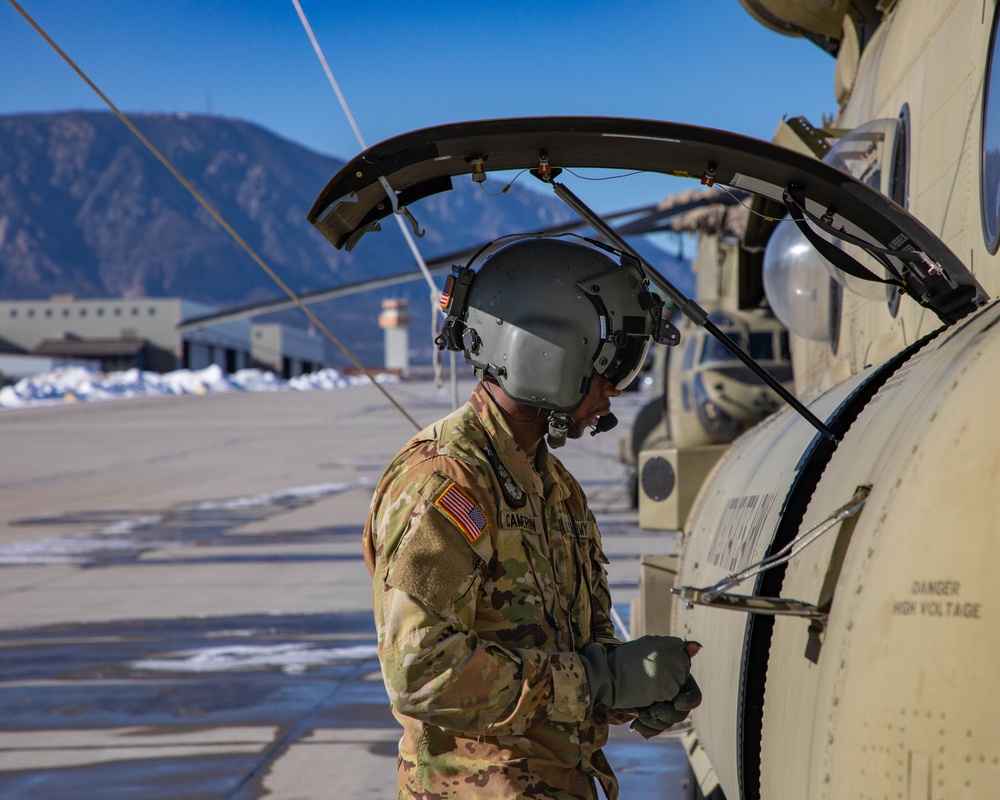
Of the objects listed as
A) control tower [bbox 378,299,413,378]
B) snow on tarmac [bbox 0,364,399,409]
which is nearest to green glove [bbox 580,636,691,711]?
snow on tarmac [bbox 0,364,399,409]

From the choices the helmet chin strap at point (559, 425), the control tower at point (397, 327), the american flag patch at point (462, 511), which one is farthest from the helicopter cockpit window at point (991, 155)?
the control tower at point (397, 327)

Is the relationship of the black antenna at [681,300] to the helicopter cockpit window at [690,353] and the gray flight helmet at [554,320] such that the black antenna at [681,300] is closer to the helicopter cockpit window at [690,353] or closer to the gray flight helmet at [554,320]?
the gray flight helmet at [554,320]

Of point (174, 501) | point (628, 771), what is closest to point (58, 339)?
point (174, 501)

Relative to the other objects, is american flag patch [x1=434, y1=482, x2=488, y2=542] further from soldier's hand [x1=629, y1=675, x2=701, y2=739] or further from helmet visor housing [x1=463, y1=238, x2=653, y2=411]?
soldier's hand [x1=629, y1=675, x2=701, y2=739]

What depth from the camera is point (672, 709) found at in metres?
2.45

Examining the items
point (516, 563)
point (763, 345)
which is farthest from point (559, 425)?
point (763, 345)

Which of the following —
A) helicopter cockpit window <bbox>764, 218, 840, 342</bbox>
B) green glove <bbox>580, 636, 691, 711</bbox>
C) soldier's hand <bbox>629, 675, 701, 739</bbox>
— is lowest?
soldier's hand <bbox>629, 675, 701, 739</bbox>

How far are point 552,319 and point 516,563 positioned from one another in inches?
22.3

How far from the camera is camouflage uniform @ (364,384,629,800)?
2.28 m

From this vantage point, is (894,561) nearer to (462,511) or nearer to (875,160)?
(462,511)

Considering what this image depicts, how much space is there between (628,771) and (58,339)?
80.8 meters

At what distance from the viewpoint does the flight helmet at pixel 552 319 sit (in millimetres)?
2584

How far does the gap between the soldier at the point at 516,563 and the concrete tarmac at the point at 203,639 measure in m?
2.99

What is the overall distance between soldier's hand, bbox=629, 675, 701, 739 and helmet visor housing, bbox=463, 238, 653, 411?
70 centimetres
